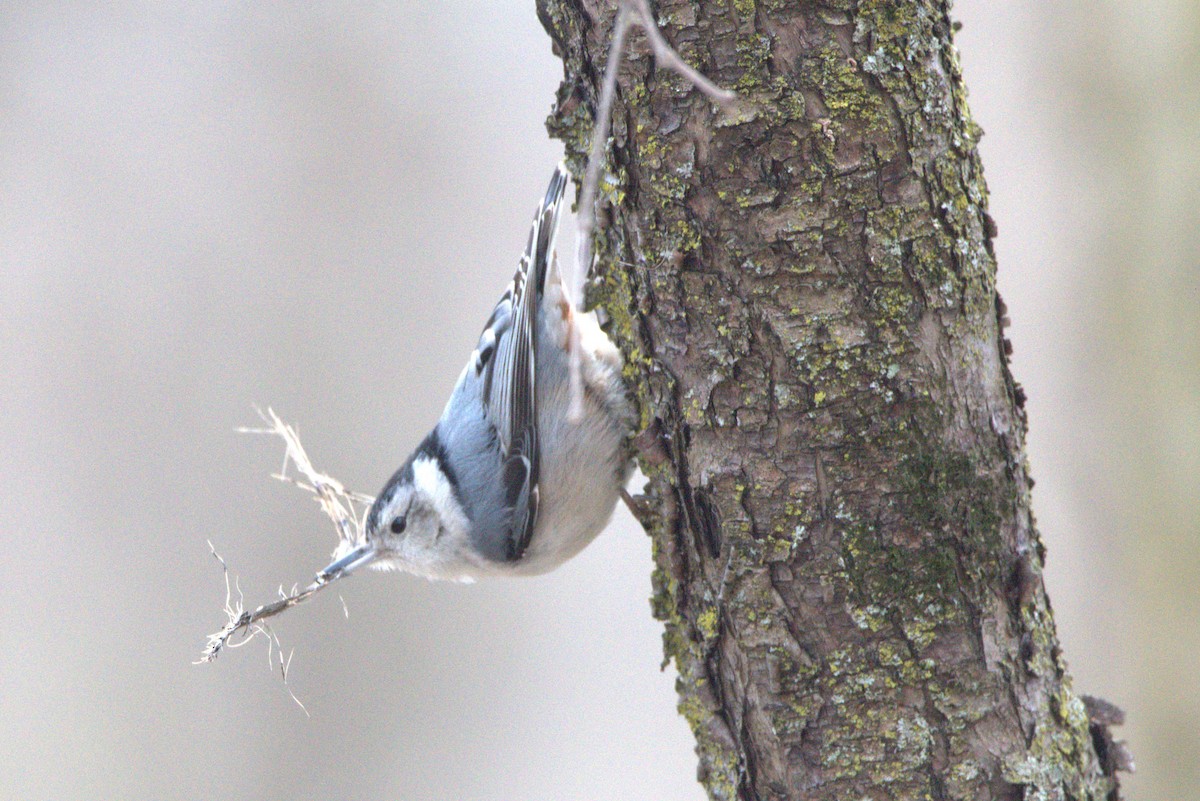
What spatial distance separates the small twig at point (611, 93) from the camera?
2.85ft

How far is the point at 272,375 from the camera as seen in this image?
176 inches

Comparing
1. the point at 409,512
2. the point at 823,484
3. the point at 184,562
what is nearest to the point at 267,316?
the point at 184,562

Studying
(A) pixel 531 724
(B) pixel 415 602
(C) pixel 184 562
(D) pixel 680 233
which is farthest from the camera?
(A) pixel 531 724

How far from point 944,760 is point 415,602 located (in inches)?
143

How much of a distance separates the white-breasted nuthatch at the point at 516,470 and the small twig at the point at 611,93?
0.21 meters

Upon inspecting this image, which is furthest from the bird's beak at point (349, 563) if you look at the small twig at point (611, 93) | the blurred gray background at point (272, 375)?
the blurred gray background at point (272, 375)

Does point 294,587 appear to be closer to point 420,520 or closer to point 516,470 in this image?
point 420,520

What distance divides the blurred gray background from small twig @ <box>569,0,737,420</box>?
7.76 feet

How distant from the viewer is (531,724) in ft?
16.8

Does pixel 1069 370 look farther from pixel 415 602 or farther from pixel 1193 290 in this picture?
pixel 415 602

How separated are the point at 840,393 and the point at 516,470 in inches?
47.1

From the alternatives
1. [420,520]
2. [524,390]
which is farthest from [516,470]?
[420,520]

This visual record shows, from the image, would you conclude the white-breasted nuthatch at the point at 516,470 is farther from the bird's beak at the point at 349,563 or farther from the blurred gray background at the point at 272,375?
the blurred gray background at the point at 272,375

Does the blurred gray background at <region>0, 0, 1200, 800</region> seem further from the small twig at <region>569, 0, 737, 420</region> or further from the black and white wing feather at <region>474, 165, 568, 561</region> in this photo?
the small twig at <region>569, 0, 737, 420</region>
